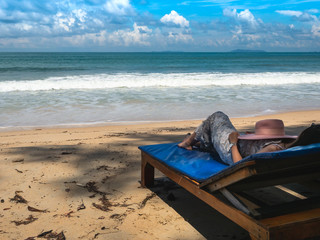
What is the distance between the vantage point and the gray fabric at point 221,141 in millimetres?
→ 2744

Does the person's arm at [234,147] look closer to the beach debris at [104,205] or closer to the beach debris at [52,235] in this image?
the beach debris at [104,205]

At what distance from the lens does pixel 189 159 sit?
3.23 m

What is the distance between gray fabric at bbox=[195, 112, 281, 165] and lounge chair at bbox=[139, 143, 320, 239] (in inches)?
6.0

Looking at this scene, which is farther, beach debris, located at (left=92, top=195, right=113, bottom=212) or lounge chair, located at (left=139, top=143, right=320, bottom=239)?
beach debris, located at (left=92, top=195, right=113, bottom=212)

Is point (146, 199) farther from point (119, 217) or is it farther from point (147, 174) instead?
point (119, 217)

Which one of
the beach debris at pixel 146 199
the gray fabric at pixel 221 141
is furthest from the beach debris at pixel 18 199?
the gray fabric at pixel 221 141

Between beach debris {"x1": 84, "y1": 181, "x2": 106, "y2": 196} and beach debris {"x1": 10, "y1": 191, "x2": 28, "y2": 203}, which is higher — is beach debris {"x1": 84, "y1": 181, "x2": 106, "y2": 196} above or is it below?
above

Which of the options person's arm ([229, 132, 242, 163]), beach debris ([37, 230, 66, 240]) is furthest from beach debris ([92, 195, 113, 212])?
person's arm ([229, 132, 242, 163])

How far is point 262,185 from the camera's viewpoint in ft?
7.96

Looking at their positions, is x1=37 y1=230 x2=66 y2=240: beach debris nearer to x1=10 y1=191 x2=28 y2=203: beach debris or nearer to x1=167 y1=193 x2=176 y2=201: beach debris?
x1=10 y1=191 x2=28 y2=203: beach debris

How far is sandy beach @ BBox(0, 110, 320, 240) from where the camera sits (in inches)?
110

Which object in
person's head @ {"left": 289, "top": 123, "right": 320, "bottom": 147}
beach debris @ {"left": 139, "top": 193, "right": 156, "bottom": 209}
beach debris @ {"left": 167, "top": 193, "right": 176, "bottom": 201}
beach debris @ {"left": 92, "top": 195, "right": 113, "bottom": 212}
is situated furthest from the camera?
beach debris @ {"left": 167, "top": 193, "right": 176, "bottom": 201}

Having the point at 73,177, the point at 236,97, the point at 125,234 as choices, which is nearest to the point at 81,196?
the point at 73,177

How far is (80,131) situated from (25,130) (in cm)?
131
